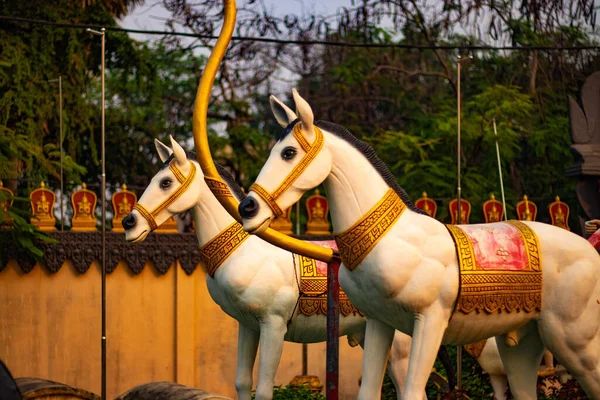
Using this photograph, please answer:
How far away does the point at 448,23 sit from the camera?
21.7 meters

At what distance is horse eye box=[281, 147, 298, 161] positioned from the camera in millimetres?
6742

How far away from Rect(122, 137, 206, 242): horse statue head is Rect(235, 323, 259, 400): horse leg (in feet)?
3.70

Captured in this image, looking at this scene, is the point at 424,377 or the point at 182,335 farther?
the point at 182,335

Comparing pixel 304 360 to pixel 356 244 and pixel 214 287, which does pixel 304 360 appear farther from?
pixel 356 244

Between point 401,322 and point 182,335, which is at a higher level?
point 401,322

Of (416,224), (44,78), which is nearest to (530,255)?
(416,224)

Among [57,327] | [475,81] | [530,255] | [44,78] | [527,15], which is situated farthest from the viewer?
[475,81]

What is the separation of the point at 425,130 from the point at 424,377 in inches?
560

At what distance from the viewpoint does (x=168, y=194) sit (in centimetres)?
936

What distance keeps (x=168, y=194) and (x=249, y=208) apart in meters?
2.90

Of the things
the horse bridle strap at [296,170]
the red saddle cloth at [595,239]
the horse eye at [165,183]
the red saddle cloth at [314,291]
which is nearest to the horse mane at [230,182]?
the horse eye at [165,183]

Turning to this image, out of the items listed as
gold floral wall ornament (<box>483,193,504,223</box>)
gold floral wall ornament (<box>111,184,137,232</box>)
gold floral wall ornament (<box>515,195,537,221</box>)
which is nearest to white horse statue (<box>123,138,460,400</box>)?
gold floral wall ornament (<box>111,184,137,232</box>)

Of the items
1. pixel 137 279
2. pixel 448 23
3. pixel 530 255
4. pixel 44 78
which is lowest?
pixel 137 279

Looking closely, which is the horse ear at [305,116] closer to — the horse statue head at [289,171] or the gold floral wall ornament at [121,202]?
the horse statue head at [289,171]
